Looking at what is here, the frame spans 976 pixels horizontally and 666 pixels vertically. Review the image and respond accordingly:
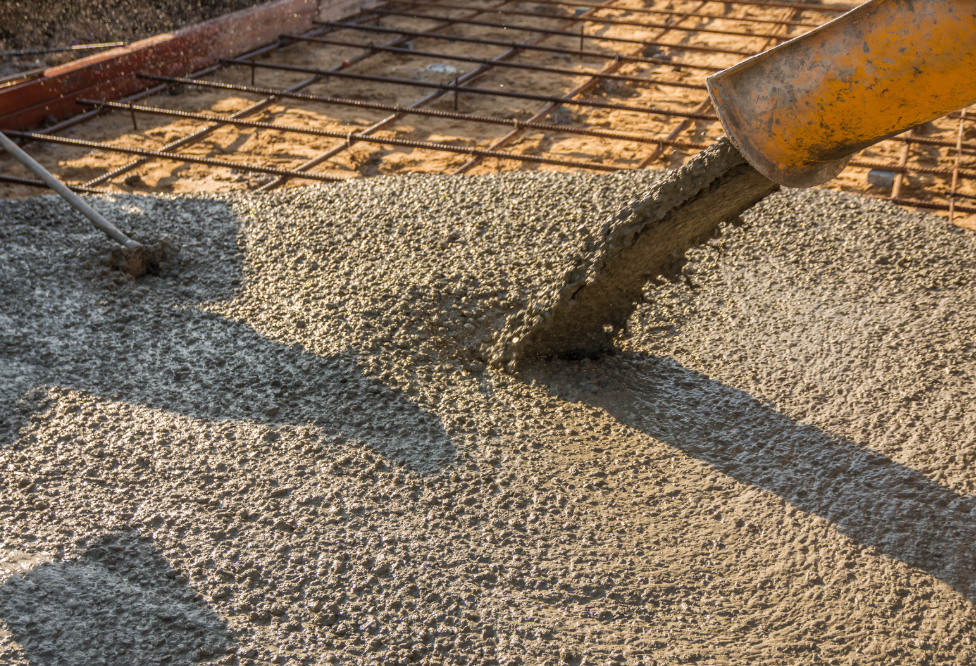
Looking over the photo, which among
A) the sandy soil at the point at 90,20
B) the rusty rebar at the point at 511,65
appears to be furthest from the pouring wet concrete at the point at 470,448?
the sandy soil at the point at 90,20

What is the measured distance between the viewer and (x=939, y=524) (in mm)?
2104

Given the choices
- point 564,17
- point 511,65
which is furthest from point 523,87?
point 564,17

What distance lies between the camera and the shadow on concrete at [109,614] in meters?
1.68

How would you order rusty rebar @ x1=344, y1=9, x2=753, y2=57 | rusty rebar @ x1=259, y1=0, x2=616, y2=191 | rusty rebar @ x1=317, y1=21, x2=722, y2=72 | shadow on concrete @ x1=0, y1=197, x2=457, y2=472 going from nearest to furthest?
shadow on concrete @ x1=0, y1=197, x2=457, y2=472, rusty rebar @ x1=259, y1=0, x2=616, y2=191, rusty rebar @ x1=317, y1=21, x2=722, y2=72, rusty rebar @ x1=344, y1=9, x2=753, y2=57

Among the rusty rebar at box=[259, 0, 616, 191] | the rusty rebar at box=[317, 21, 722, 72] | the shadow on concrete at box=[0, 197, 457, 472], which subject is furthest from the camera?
the rusty rebar at box=[317, 21, 722, 72]

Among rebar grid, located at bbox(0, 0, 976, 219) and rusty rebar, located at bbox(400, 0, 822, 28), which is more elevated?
rusty rebar, located at bbox(400, 0, 822, 28)

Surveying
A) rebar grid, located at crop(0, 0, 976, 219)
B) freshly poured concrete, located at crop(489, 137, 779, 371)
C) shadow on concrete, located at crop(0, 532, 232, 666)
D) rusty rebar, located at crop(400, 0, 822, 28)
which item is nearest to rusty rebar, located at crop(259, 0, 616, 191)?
rebar grid, located at crop(0, 0, 976, 219)

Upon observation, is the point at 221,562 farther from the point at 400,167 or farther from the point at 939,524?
the point at 400,167

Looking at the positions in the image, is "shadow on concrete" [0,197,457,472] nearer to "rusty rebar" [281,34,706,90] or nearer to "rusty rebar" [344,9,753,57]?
"rusty rebar" [281,34,706,90]

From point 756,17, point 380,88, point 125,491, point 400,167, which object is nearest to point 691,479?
point 125,491

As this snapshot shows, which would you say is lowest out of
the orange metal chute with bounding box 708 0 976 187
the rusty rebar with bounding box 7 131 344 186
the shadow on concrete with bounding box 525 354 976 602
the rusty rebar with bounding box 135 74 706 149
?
the shadow on concrete with bounding box 525 354 976 602

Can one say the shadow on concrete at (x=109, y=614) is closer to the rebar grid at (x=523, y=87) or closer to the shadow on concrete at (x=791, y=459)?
the shadow on concrete at (x=791, y=459)

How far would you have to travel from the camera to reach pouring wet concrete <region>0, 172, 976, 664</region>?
181 centimetres

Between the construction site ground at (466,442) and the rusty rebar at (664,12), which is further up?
the rusty rebar at (664,12)
